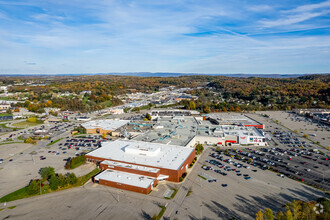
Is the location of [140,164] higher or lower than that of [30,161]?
higher

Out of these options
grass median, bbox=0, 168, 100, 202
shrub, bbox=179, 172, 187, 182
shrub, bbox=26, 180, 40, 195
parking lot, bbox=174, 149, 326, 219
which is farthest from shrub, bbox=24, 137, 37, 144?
parking lot, bbox=174, 149, 326, 219

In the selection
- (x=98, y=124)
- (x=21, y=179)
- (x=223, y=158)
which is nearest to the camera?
(x=21, y=179)

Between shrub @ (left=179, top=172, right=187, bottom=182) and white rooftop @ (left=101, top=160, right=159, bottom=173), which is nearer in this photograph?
white rooftop @ (left=101, top=160, right=159, bottom=173)

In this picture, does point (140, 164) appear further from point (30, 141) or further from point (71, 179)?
point (30, 141)

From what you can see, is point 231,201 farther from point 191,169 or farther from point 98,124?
point 98,124

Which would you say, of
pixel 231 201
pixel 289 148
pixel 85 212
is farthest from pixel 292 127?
pixel 85 212

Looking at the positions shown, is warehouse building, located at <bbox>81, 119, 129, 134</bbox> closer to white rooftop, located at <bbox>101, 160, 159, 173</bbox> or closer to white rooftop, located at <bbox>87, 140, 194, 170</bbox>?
white rooftop, located at <bbox>87, 140, 194, 170</bbox>

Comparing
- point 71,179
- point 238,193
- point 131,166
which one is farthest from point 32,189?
point 238,193
